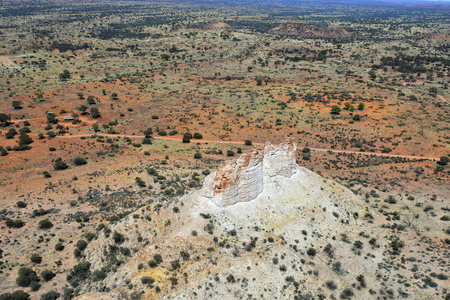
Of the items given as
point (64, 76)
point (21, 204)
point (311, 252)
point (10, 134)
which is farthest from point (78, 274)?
point (64, 76)

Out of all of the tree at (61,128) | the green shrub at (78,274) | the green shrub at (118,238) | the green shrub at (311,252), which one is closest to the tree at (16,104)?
the tree at (61,128)

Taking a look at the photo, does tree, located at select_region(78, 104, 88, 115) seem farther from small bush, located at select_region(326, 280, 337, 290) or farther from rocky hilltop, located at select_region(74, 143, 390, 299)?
small bush, located at select_region(326, 280, 337, 290)

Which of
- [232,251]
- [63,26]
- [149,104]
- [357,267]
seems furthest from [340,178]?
[63,26]

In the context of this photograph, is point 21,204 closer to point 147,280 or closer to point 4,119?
point 147,280

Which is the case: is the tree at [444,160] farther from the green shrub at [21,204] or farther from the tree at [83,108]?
the tree at [83,108]

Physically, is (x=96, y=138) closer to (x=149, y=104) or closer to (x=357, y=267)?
(x=149, y=104)

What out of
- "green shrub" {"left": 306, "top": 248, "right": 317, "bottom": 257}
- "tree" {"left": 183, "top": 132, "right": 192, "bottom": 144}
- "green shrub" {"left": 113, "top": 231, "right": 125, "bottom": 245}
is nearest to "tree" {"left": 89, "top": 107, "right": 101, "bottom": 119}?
Result: "tree" {"left": 183, "top": 132, "right": 192, "bottom": 144}
